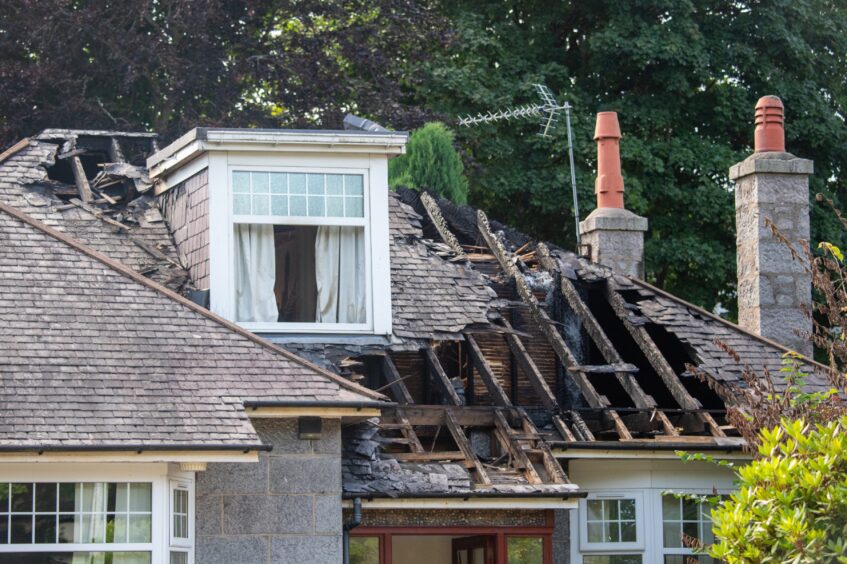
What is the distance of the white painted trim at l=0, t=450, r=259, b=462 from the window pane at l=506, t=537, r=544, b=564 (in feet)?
11.6

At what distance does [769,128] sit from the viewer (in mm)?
20000

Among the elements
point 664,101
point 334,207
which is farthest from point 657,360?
point 664,101

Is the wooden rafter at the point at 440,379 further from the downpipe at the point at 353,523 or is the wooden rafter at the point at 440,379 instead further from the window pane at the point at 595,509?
the downpipe at the point at 353,523

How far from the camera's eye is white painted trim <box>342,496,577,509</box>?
48.8ft

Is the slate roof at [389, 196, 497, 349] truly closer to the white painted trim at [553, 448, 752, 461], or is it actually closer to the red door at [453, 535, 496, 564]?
the white painted trim at [553, 448, 752, 461]

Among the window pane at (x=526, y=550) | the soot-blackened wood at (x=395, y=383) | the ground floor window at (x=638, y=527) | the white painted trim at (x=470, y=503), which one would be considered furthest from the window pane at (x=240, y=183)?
the ground floor window at (x=638, y=527)

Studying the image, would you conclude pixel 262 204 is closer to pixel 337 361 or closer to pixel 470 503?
pixel 337 361

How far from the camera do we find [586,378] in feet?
57.6

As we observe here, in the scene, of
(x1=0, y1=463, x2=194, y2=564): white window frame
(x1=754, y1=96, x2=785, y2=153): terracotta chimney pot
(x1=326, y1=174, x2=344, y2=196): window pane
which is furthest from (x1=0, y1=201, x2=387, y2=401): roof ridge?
(x1=754, y1=96, x2=785, y2=153): terracotta chimney pot

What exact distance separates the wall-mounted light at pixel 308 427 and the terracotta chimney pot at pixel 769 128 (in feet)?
26.2

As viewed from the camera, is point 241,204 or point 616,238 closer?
point 241,204

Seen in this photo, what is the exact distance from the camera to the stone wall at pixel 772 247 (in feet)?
62.9

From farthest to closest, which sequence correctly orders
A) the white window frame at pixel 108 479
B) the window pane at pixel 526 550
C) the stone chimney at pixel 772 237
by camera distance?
the stone chimney at pixel 772 237, the window pane at pixel 526 550, the white window frame at pixel 108 479

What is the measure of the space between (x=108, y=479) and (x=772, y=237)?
29.8 feet
